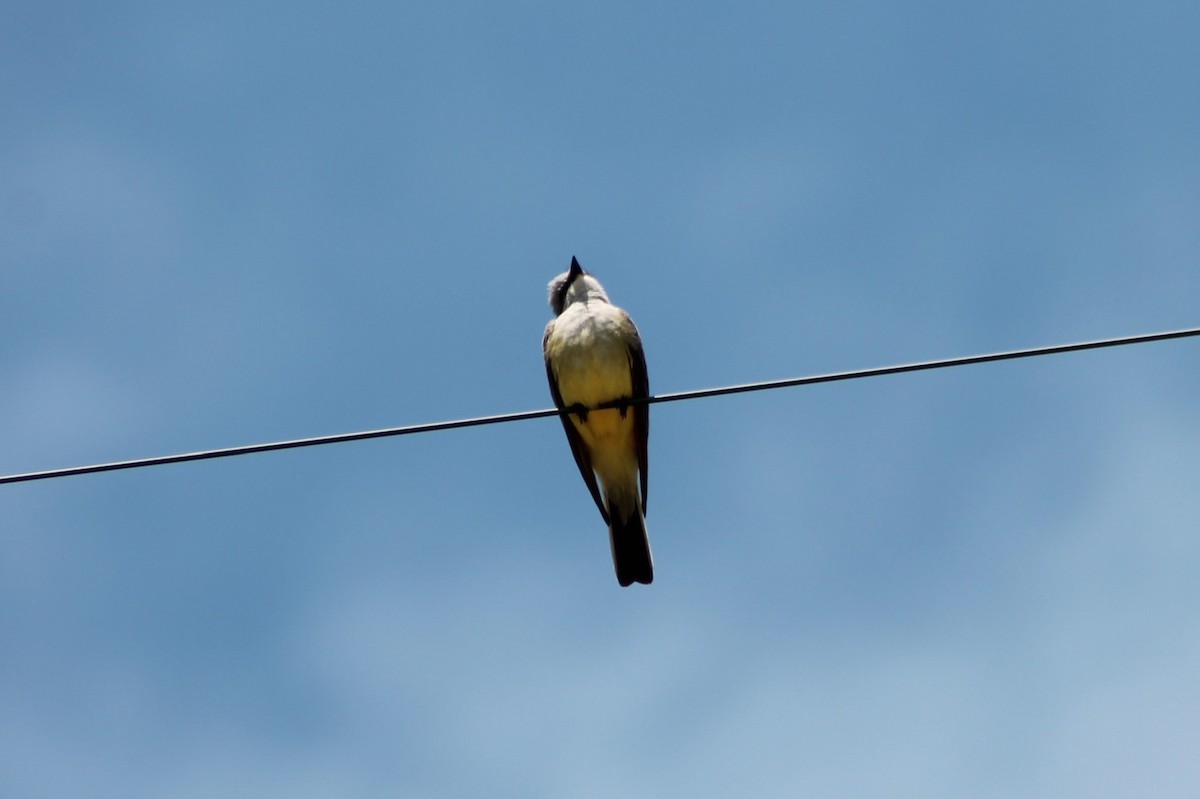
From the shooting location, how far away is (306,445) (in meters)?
6.16

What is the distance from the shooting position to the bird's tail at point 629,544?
9.95 m

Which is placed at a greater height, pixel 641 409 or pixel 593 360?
pixel 593 360

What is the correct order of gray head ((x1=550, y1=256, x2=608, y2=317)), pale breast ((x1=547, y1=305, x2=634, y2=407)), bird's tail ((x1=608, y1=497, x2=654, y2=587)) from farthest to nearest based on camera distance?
gray head ((x1=550, y1=256, x2=608, y2=317)), bird's tail ((x1=608, y1=497, x2=654, y2=587)), pale breast ((x1=547, y1=305, x2=634, y2=407))

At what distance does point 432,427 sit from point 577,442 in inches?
159

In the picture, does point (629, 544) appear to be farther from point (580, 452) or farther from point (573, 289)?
point (573, 289)

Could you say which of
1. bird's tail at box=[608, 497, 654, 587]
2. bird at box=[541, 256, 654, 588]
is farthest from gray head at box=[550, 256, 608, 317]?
bird's tail at box=[608, 497, 654, 587]

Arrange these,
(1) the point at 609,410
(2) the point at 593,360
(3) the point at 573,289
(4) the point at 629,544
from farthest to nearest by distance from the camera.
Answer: (3) the point at 573,289 < (4) the point at 629,544 < (1) the point at 609,410 < (2) the point at 593,360

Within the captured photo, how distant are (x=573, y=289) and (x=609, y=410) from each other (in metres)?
1.39

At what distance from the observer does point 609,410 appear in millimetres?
9836

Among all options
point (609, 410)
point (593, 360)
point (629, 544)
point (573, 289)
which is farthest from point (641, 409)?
point (573, 289)

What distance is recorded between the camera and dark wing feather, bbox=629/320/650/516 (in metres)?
9.86

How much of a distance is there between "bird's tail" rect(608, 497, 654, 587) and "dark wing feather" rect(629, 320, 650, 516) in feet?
0.44

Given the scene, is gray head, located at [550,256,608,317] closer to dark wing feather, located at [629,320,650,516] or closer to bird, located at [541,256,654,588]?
bird, located at [541,256,654,588]

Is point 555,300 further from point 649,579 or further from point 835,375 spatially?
point 835,375
